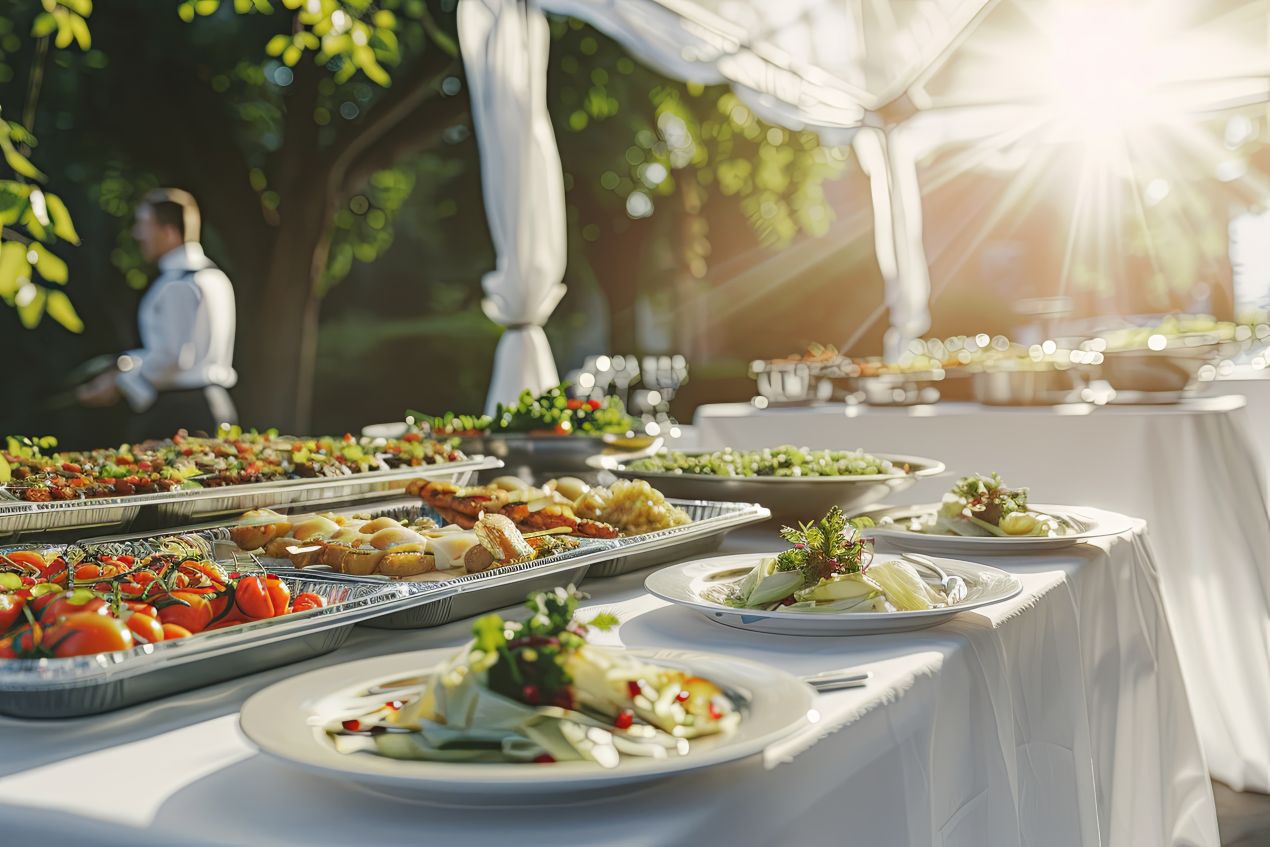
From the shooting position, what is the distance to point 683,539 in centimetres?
142

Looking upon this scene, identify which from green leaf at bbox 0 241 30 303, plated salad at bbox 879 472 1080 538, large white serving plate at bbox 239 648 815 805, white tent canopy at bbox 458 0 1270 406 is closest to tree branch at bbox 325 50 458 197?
white tent canopy at bbox 458 0 1270 406

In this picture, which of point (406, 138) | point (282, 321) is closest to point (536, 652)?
point (282, 321)

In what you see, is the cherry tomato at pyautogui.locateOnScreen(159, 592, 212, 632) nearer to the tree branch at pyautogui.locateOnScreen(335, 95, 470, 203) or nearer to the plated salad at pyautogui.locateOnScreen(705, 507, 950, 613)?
the plated salad at pyautogui.locateOnScreen(705, 507, 950, 613)

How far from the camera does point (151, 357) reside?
4586 mm

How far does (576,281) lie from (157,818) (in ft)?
39.2

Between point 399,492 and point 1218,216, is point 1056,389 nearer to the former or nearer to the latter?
point 399,492

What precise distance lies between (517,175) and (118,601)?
320 cm

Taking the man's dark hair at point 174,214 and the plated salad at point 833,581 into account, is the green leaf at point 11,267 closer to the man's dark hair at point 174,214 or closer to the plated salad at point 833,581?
the plated salad at point 833,581

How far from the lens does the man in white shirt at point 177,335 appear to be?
450 cm

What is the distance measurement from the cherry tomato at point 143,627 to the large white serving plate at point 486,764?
14 cm

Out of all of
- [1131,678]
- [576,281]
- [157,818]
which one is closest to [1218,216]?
[576,281]

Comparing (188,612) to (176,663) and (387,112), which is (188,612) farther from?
(387,112)

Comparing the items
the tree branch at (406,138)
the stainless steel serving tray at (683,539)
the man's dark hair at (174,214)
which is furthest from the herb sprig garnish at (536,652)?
the tree branch at (406,138)

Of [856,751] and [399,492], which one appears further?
[399,492]
